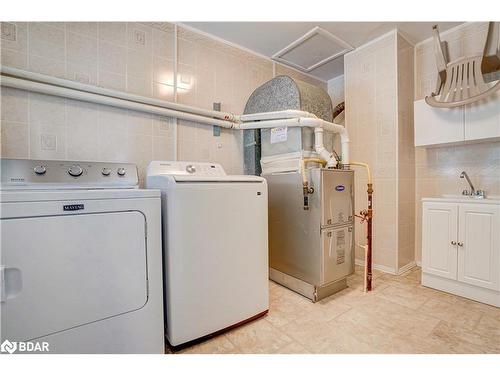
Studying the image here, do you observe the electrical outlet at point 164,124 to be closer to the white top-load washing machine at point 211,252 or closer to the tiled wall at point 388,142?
the white top-load washing machine at point 211,252

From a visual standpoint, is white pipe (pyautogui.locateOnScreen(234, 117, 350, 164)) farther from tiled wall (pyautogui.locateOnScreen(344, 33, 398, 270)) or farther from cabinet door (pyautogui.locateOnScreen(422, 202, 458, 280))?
cabinet door (pyautogui.locateOnScreen(422, 202, 458, 280))

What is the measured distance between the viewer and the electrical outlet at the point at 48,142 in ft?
5.07

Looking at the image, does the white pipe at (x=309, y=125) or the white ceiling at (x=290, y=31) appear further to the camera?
the white ceiling at (x=290, y=31)

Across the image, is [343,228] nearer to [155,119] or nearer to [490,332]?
[490,332]

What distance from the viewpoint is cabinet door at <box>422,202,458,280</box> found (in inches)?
73.8

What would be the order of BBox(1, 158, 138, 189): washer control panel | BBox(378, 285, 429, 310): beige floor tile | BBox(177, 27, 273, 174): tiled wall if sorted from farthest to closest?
1. BBox(177, 27, 273, 174): tiled wall
2. BBox(378, 285, 429, 310): beige floor tile
3. BBox(1, 158, 138, 189): washer control panel

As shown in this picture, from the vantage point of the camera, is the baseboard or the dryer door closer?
the dryer door

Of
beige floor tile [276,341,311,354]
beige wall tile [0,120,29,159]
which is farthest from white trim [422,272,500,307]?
beige wall tile [0,120,29,159]

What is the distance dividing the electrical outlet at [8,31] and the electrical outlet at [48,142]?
2.02 ft

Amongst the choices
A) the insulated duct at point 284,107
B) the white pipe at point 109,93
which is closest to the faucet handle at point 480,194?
the insulated duct at point 284,107

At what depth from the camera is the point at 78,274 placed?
3.28 feet

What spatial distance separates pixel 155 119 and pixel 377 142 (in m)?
2.25

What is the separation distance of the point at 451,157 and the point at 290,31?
2.04m
